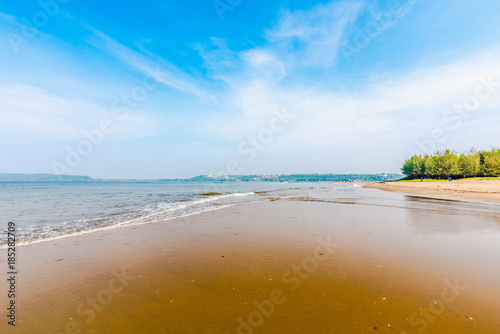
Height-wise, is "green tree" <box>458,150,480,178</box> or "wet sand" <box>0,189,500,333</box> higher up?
"green tree" <box>458,150,480,178</box>

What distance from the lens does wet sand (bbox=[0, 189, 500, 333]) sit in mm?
3925

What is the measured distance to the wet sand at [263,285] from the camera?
393cm

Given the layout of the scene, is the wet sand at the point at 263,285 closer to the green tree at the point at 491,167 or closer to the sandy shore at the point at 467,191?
the sandy shore at the point at 467,191

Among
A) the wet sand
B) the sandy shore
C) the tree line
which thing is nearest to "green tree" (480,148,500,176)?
the tree line

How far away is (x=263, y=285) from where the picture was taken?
17.7ft

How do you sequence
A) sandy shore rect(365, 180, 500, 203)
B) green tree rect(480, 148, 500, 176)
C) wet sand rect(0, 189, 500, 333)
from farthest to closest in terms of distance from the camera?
1. green tree rect(480, 148, 500, 176)
2. sandy shore rect(365, 180, 500, 203)
3. wet sand rect(0, 189, 500, 333)

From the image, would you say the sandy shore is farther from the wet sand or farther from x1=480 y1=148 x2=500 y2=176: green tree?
x1=480 y1=148 x2=500 y2=176: green tree

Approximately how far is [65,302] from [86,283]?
→ 964 mm

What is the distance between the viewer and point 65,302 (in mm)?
4719

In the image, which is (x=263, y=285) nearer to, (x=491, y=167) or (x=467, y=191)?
(x=467, y=191)

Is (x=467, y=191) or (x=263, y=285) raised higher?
(x=263, y=285)

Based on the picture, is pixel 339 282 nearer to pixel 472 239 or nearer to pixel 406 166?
pixel 472 239

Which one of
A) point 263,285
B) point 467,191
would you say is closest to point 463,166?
point 467,191

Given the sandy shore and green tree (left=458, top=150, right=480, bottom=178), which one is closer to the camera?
the sandy shore
